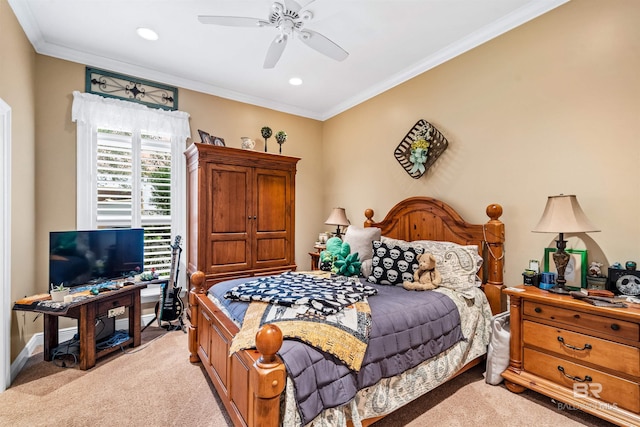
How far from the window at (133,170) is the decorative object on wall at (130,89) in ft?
0.35

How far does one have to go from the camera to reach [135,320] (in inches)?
115

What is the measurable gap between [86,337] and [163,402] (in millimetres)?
1009

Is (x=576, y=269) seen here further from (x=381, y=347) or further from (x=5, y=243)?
(x=5, y=243)

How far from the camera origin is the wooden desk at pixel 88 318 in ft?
8.02

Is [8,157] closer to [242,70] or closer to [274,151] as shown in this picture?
[242,70]

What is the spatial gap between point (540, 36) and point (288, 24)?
202 cm

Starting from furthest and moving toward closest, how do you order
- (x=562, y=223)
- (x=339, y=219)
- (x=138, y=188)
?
(x=339, y=219), (x=138, y=188), (x=562, y=223)

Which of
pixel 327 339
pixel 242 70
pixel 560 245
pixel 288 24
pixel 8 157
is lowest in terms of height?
pixel 327 339

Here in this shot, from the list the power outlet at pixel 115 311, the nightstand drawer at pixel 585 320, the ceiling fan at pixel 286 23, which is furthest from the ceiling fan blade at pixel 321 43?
the power outlet at pixel 115 311

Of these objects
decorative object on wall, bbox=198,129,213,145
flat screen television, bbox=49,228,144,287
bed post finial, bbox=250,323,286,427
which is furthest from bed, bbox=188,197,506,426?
decorative object on wall, bbox=198,129,213,145

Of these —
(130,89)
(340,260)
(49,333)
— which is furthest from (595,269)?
(130,89)

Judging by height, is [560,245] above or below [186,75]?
below

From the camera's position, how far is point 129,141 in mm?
3330

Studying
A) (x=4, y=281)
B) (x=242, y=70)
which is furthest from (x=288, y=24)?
(x=4, y=281)
